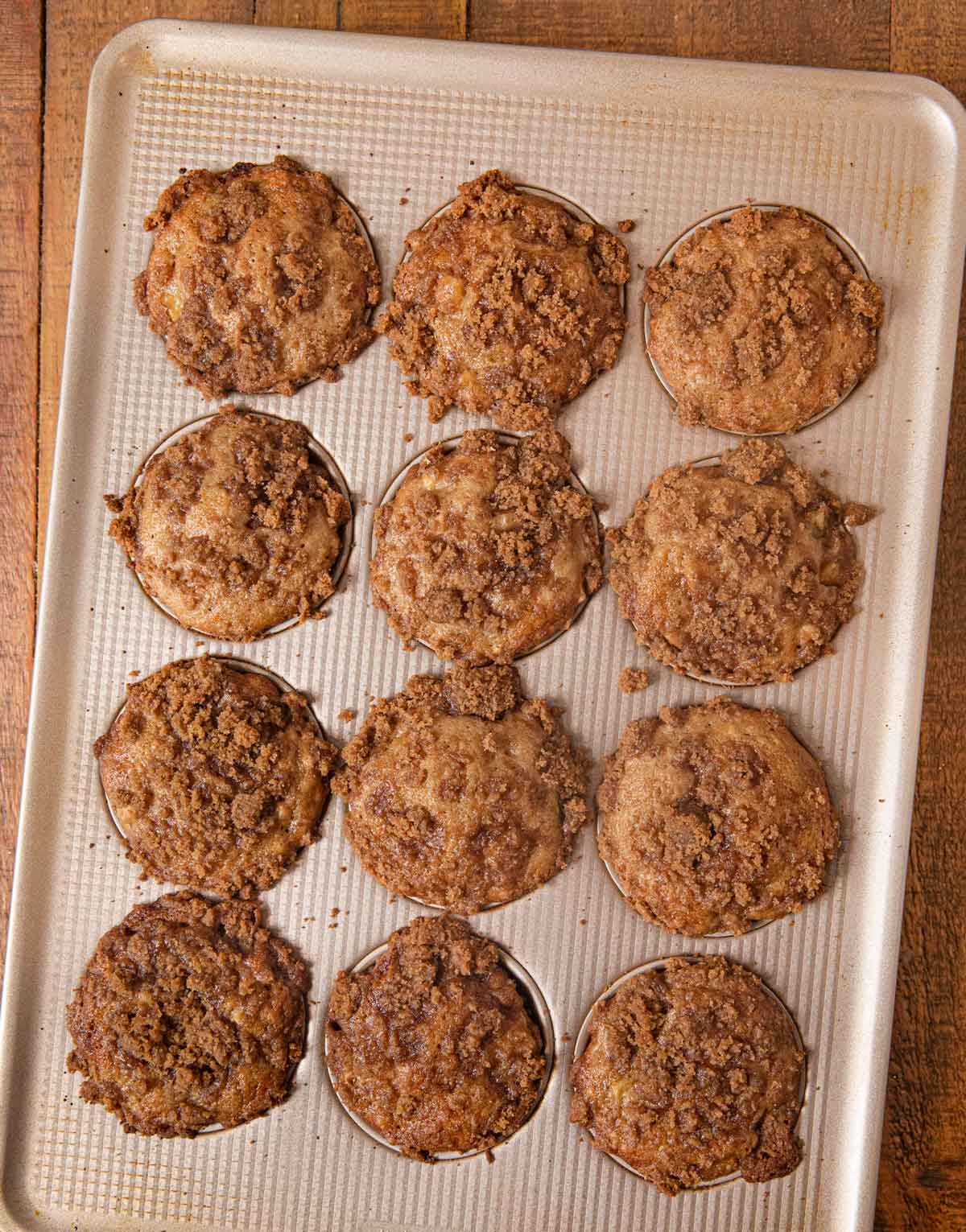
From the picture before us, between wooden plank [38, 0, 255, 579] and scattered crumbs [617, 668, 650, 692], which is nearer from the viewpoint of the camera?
scattered crumbs [617, 668, 650, 692]

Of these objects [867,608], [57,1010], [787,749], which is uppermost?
[867,608]

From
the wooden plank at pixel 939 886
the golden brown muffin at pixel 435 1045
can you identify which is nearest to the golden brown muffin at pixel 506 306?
the wooden plank at pixel 939 886

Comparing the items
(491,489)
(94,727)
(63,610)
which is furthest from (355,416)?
(94,727)

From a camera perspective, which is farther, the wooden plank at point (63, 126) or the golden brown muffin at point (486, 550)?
the wooden plank at point (63, 126)

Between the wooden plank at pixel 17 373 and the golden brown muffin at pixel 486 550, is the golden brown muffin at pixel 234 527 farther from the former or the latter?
the wooden plank at pixel 17 373

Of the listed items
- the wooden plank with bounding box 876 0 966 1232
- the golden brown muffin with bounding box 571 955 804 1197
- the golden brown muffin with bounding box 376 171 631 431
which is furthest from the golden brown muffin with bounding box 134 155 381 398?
the golden brown muffin with bounding box 571 955 804 1197

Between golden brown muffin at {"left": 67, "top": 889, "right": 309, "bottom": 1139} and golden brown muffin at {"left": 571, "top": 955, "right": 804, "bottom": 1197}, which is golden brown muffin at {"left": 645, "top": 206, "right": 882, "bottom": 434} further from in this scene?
golden brown muffin at {"left": 67, "top": 889, "right": 309, "bottom": 1139}

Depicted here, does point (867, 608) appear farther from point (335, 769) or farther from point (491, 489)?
point (335, 769)
